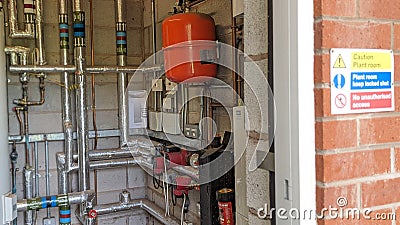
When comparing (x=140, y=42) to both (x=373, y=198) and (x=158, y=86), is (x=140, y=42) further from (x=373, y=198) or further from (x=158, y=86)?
(x=373, y=198)

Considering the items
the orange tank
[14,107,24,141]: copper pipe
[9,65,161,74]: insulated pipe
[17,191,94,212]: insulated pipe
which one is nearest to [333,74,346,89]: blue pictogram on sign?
the orange tank

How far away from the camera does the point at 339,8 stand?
2.65ft

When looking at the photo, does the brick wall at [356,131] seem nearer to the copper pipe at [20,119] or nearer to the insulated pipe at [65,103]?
the insulated pipe at [65,103]

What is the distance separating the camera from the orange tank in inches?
76.4

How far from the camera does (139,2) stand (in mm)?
3262

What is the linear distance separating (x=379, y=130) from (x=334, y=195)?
0.18 meters

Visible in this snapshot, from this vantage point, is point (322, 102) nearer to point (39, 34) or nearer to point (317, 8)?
point (317, 8)

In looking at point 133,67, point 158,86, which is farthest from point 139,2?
point 158,86

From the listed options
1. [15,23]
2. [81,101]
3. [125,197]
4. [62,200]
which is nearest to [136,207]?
[125,197]

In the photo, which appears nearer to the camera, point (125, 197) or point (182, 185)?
point (182, 185)

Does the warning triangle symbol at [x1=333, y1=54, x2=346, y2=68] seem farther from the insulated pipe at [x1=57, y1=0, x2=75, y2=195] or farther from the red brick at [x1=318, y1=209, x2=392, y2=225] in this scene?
the insulated pipe at [x1=57, y1=0, x2=75, y2=195]

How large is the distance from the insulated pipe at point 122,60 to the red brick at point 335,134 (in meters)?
2.37

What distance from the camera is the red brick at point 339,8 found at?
80cm

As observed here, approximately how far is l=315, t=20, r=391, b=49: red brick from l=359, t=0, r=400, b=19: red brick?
19 millimetres
